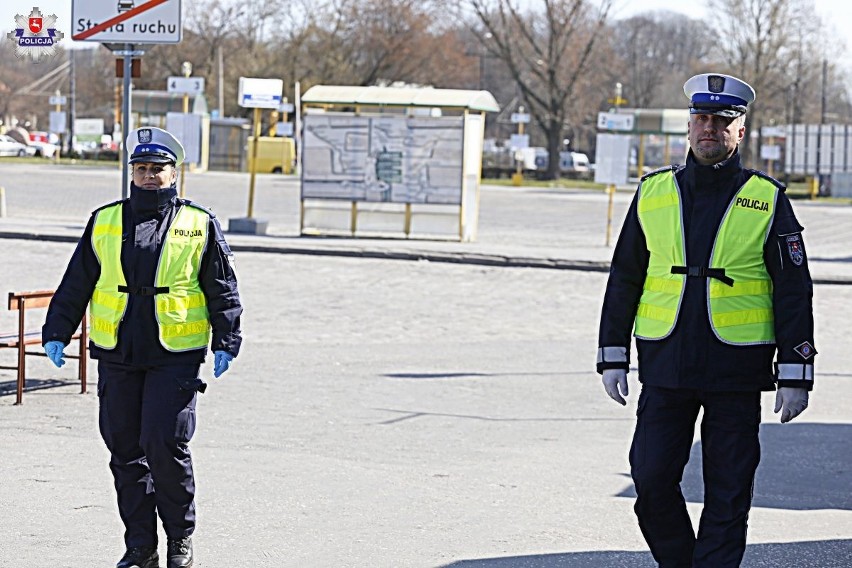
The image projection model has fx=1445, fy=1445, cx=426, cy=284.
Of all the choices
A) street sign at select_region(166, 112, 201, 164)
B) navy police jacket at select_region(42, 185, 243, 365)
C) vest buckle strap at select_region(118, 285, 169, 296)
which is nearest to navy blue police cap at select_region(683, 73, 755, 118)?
navy police jacket at select_region(42, 185, 243, 365)

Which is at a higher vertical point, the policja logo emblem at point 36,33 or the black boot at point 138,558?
the policja logo emblem at point 36,33

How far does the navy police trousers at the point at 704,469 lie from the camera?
4.90 m

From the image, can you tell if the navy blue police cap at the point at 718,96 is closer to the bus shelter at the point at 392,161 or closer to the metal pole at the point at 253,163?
the bus shelter at the point at 392,161

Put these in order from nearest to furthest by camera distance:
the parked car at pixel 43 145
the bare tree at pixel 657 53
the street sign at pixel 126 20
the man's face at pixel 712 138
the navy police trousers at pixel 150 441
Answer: the man's face at pixel 712 138 → the navy police trousers at pixel 150 441 → the street sign at pixel 126 20 → the parked car at pixel 43 145 → the bare tree at pixel 657 53

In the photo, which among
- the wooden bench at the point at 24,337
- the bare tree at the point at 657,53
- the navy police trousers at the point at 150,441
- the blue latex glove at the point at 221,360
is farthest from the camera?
the bare tree at the point at 657,53

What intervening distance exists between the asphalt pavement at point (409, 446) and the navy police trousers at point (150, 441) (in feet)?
0.98

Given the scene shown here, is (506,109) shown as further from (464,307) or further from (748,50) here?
(464,307)

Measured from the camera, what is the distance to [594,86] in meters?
89.5

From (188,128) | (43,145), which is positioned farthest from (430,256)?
(43,145)

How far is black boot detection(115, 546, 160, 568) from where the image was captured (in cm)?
548

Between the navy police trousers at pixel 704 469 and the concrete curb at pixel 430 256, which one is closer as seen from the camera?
the navy police trousers at pixel 704 469

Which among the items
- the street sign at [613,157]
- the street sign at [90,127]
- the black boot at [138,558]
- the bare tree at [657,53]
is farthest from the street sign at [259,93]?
the bare tree at [657,53]

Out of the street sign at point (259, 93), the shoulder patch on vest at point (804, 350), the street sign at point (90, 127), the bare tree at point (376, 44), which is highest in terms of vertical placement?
the bare tree at point (376, 44)

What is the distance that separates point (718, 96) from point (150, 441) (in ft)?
7.91
